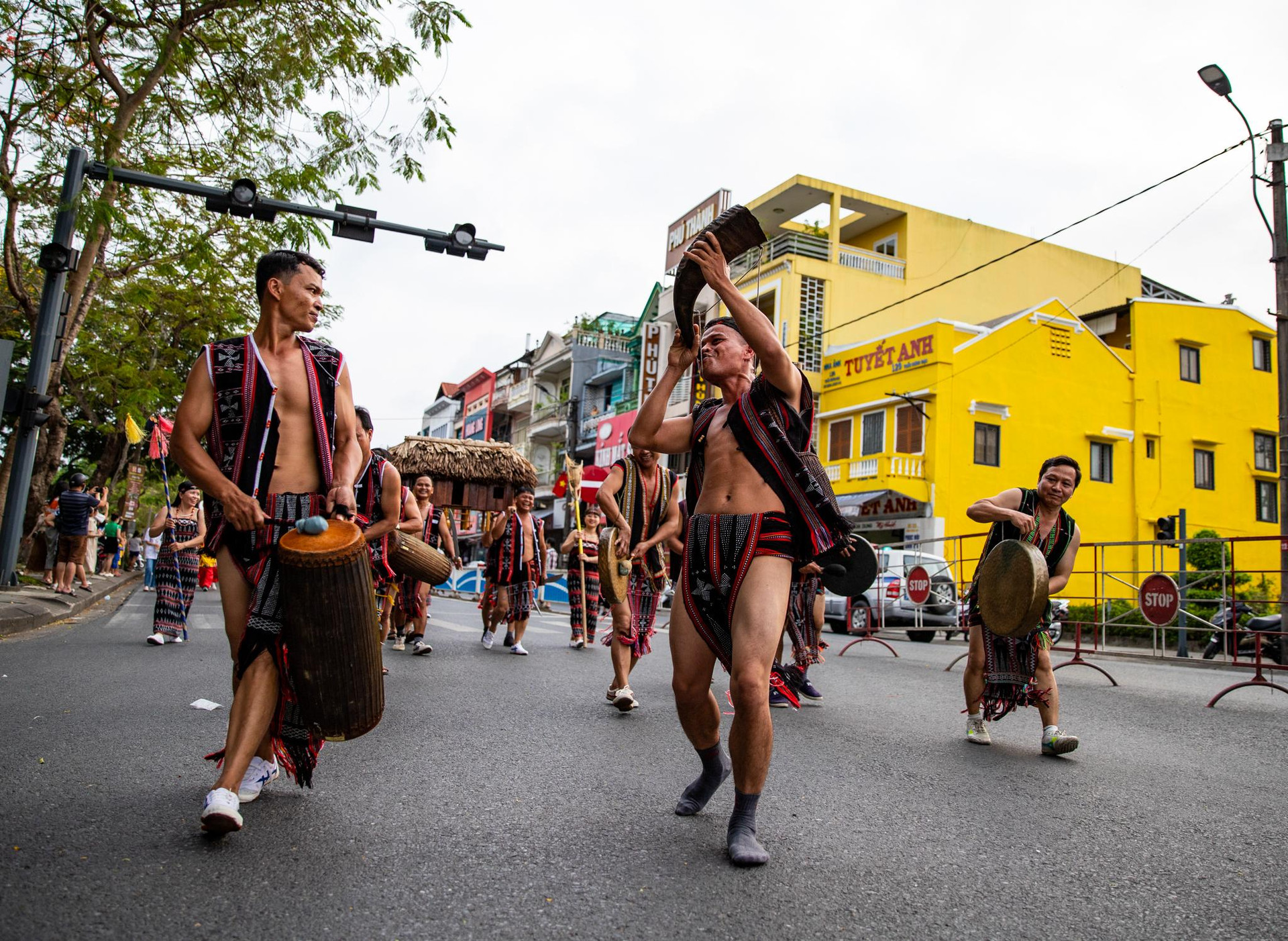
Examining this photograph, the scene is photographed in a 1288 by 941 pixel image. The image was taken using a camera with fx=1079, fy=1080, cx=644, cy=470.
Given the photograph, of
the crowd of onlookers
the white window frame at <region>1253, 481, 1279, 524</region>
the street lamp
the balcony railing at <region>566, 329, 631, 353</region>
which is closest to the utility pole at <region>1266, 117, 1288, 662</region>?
the street lamp

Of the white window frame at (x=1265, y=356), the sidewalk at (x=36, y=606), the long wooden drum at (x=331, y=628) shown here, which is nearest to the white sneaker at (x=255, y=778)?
the long wooden drum at (x=331, y=628)

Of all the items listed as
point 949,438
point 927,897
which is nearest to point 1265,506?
point 949,438

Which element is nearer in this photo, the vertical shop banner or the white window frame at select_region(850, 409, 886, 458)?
the white window frame at select_region(850, 409, 886, 458)

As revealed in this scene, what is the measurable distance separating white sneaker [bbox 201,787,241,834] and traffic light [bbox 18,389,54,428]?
35.5 feet

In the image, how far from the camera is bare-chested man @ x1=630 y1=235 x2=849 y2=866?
11.2 ft

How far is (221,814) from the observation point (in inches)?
123

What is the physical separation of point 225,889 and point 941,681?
25.7ft

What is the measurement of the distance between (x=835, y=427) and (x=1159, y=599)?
21.3 meters

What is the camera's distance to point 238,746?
11.1 ft

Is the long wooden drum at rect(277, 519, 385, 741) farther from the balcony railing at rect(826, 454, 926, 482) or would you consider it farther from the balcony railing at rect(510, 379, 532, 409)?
the balcony railing at rect(510, 379, 532, 409)

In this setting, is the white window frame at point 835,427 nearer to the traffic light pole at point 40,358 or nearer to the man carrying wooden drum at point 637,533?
the traffic light pole at point 40,358

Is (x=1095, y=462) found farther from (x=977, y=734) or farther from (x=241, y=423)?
(x=241, y=423)

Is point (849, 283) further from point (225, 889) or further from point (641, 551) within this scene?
point (225, 889)

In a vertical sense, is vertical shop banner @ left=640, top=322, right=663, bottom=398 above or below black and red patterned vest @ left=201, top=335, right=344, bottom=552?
above
